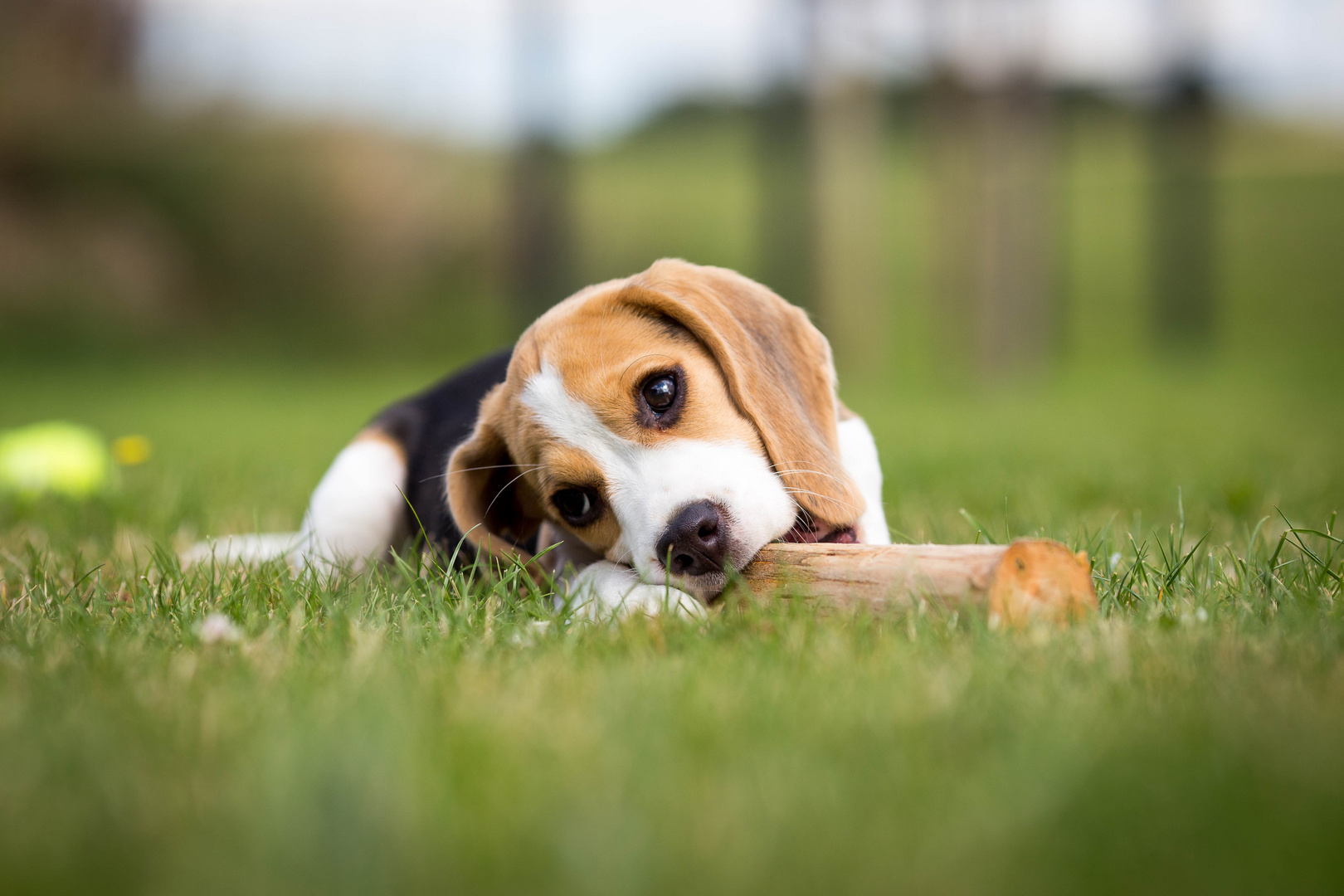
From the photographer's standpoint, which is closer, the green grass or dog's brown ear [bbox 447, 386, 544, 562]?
the green grass

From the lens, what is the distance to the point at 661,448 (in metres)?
2.68

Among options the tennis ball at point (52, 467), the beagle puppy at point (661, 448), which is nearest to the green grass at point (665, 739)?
the beagle puppy at point (661, 448)

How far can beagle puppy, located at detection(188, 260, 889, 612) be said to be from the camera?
8.52 feet

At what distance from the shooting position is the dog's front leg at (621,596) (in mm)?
2475

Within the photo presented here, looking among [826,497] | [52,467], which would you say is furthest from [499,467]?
[52,467]

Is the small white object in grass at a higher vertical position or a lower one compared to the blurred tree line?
higher

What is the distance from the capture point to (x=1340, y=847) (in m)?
1.29

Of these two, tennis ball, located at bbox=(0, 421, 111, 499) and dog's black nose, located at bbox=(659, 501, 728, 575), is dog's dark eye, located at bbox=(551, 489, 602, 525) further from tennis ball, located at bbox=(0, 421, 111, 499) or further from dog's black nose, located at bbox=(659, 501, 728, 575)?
tennis ball, located at bbox=(0, 421, 111, 499)

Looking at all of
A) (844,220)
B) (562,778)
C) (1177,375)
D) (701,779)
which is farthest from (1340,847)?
(1177,375)

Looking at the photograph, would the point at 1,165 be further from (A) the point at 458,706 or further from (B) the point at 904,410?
(A) the point at 458,706

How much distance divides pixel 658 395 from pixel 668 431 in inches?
4.0

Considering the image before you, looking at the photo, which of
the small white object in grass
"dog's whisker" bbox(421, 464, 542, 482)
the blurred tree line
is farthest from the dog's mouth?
the blurred tree line

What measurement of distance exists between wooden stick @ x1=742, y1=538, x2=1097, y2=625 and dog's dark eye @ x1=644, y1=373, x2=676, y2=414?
1.78ft

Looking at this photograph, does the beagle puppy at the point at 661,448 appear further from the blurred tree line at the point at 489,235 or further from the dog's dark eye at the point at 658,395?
the blurred tree line at the point at 489,235
